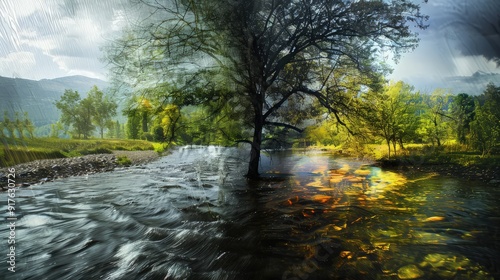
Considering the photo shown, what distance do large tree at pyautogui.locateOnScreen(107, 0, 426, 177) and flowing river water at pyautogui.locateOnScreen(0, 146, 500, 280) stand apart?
3.19 metres

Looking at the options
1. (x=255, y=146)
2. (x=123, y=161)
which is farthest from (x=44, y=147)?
(x=255, y=146)

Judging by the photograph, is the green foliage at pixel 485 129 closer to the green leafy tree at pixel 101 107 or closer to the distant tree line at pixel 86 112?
the green leafy tree at pixel 101 107

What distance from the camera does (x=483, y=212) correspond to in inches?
173

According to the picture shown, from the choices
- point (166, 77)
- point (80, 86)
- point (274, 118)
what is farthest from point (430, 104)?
point (80, 86)

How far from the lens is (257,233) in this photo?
3.52m

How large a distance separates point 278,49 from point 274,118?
260 cm

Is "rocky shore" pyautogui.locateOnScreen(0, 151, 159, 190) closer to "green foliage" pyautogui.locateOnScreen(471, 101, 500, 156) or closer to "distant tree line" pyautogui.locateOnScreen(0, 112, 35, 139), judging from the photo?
"distant tree line" pyautogui.locateOnScreen(0, 112, 35, 139)

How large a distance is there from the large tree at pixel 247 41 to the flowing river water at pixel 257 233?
319 cm

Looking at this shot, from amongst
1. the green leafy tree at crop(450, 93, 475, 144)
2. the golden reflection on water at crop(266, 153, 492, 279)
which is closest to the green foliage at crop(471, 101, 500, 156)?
the green leafy tree at crop(450, 93, 475, 144)

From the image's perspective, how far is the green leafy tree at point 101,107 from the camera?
6.44 meters

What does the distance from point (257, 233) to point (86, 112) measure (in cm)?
649

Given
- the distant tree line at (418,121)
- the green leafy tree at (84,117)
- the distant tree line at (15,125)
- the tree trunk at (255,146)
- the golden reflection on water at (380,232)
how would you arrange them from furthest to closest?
the distant tree line at (418,121)
the tree trunk at (255,146)
the green leafy tree at (84,117)
the distant tree line at (15,125)
the golden reflection on water at (380,232)

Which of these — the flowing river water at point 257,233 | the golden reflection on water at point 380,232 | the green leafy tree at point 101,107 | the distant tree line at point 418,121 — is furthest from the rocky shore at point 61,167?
the distant tree line at point 418,121

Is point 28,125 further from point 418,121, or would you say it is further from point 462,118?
point 418,121
